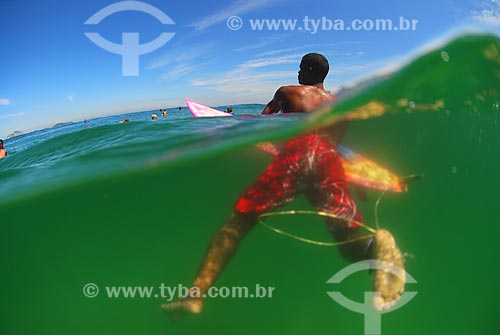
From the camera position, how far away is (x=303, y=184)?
3814 mm

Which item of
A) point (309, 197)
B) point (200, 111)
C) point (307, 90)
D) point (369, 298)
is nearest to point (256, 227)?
point (309, 197)

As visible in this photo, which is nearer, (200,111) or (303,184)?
(303,184)

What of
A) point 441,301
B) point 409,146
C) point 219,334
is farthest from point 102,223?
point 409,146

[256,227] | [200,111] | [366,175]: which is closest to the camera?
[366,175]

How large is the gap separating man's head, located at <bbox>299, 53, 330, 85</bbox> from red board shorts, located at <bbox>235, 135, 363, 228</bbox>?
114cm

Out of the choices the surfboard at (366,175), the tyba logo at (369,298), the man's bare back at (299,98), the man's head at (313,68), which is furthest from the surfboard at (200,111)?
the tyba logo at (369,298)

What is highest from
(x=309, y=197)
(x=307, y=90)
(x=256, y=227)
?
(x=307, y=90)

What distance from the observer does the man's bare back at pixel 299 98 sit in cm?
420

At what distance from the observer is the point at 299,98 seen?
166 inches

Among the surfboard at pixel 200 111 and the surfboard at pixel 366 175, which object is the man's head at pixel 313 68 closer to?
the surfboard at pixel 366 175

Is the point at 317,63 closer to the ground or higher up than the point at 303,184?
higher up

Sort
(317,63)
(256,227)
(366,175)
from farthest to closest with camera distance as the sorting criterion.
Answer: (256,227) → (366,175) → (317,63)

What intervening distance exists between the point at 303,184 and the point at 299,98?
4.58ft

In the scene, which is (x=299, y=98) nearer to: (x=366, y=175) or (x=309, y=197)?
(x=309, y=197)
